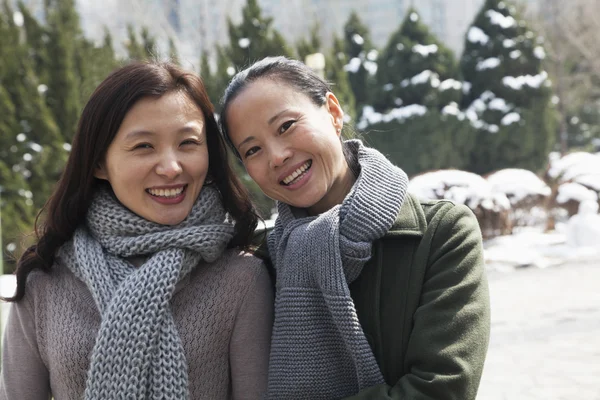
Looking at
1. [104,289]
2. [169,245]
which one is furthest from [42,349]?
[169,245]

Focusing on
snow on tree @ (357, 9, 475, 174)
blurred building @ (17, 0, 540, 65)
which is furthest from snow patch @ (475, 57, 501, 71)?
blurred building @ (17, 0, 540, 65)

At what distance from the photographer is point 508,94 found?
14.9m

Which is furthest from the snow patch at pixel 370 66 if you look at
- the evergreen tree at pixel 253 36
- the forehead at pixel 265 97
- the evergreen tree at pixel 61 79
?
the forehead at pixel 265 97

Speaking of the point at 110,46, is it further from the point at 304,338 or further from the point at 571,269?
the point at 304,338

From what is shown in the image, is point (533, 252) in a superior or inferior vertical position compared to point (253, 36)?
inferior

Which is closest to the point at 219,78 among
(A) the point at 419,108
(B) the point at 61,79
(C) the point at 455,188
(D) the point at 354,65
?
(B) the point at 61,79

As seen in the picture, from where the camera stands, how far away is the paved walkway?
14.4 feet

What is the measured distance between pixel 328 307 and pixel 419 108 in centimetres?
1316

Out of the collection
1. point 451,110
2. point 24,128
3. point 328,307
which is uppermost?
point 328,307

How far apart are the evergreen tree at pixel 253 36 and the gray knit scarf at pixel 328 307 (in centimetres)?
1012

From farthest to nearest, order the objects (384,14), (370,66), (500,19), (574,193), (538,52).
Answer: (384,14) < (370,66) < (500,19) < (538,52) < (574,193)

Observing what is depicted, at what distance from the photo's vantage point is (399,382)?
64.6 inches

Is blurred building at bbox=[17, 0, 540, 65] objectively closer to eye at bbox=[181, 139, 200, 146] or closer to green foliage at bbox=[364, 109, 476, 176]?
eye at bbox=[181, 139, 200, 146]

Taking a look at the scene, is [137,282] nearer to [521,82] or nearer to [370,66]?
[521,82]
